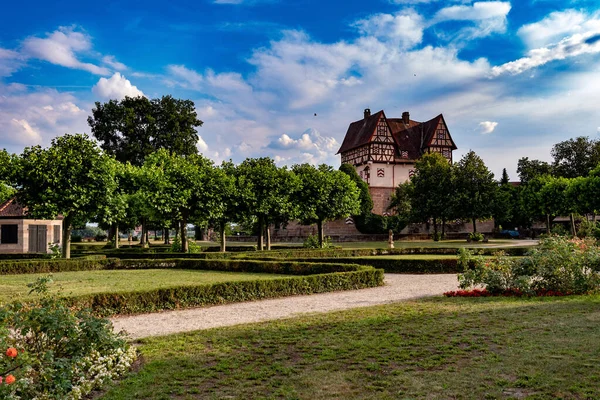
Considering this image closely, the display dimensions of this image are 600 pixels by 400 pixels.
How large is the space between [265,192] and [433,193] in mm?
24655

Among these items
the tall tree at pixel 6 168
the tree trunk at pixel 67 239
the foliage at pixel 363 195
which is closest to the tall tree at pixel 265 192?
the tree trunk at pixel 67 239

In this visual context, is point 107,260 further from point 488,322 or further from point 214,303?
point 488,322

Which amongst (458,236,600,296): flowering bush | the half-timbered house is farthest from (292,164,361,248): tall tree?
the half-timbered house

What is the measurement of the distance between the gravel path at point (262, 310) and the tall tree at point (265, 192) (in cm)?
1880

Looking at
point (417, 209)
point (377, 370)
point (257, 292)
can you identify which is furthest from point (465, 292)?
point (417, 209)

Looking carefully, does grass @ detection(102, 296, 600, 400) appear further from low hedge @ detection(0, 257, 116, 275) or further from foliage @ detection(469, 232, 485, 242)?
foliage @ detection(469, 232, 485, 242)

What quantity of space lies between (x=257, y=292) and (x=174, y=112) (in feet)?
140

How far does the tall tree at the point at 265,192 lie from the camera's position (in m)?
35.1

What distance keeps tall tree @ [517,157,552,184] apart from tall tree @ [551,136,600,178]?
160 centimetres

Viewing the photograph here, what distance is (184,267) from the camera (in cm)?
2538

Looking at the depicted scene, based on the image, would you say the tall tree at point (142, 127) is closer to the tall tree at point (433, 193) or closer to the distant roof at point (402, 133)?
the tall tree at point (433, 193)

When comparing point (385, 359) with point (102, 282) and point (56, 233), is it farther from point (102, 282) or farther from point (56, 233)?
point (56, 233)

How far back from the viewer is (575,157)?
77062 millimetres

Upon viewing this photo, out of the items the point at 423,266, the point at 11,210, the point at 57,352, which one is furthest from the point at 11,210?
the point at 57,352
